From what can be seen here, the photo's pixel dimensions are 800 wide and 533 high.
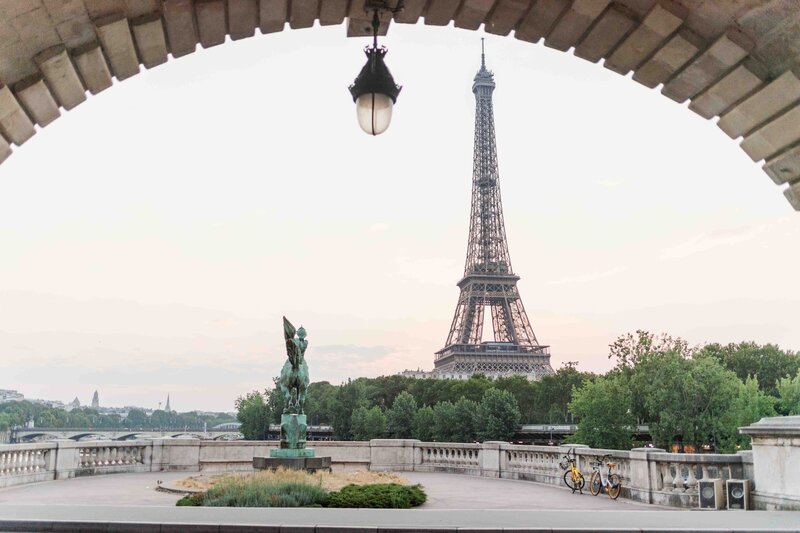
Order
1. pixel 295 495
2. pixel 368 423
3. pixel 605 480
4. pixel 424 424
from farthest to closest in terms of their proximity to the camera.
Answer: pixel 368 423
pixel 424 424
pixel 605 480
pixel 295 495

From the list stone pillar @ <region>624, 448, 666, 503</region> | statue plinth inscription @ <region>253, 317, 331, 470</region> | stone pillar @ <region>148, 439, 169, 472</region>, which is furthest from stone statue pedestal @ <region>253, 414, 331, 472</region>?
stone pillar @ <region>624, 448, 666, 503</region>

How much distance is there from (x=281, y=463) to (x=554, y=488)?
8308 millimetres

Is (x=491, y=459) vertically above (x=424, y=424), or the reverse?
(x=491, y=459)

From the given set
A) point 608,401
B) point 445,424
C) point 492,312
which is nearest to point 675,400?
point 608,401

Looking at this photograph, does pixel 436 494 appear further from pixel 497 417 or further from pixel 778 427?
pixel 497 417

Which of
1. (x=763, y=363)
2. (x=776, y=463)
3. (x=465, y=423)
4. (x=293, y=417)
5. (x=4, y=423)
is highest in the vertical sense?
(x=763, y=363)

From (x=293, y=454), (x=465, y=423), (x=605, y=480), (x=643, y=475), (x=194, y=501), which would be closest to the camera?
(x=194, y=501)

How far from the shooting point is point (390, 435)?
89.0 meters

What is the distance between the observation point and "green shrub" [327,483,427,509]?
14055 millimetres

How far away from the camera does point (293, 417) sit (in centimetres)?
2238

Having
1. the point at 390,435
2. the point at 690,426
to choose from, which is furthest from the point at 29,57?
the point at 390,435

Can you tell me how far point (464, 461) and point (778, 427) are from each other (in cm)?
1534

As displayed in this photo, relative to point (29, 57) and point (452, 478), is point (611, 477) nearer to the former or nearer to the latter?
point (452, 478)

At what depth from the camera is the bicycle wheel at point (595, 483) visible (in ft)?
62.6
